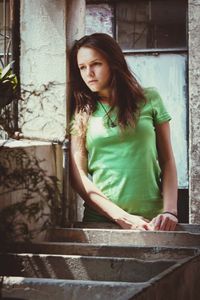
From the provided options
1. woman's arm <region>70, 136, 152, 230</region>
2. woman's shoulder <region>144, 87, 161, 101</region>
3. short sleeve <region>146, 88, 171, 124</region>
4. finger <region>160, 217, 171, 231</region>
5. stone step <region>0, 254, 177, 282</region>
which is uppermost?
woman's shoulder <region>144, 87, 161, 101</region>

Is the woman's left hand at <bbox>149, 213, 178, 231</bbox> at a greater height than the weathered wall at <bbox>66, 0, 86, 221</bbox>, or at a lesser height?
lesser

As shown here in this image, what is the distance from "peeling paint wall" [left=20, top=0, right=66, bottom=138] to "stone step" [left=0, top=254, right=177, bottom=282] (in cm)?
127

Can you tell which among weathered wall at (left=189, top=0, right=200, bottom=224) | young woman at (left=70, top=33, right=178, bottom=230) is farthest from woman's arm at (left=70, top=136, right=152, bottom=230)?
weathered wall at (left=189, top=0, right=200, bottom=224)

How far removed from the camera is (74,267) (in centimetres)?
378

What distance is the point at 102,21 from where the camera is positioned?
884cm

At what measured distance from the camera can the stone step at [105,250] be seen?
3.94m

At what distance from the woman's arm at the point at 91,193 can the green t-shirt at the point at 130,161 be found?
7cm

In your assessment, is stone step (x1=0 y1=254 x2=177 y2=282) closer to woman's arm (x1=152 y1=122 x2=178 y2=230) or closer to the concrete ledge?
the concrete ledge

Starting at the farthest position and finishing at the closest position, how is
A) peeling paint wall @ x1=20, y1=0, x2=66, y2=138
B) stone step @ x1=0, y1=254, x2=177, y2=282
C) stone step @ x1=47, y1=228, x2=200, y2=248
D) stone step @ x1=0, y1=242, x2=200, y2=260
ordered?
1. peeling paint wall @ x1=20, y1=0, x2=66, y2=138
2. stone step @ x1=47, y1=228, x2=200, y2=248
3. stone step @ x1=0, y1=242, x2=200, y2=260
4. stone step @ x1=0, y1=254, x2=177, y2=282

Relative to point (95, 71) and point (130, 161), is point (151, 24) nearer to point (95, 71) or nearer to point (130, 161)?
point (95, 71)

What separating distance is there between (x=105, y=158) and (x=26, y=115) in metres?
0.69

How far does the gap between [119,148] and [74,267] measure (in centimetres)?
98

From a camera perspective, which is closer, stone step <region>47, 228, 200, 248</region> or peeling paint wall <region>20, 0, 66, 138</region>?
stone step <region>47, 228, 200, 248</region>

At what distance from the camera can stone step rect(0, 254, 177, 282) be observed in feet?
11.8
